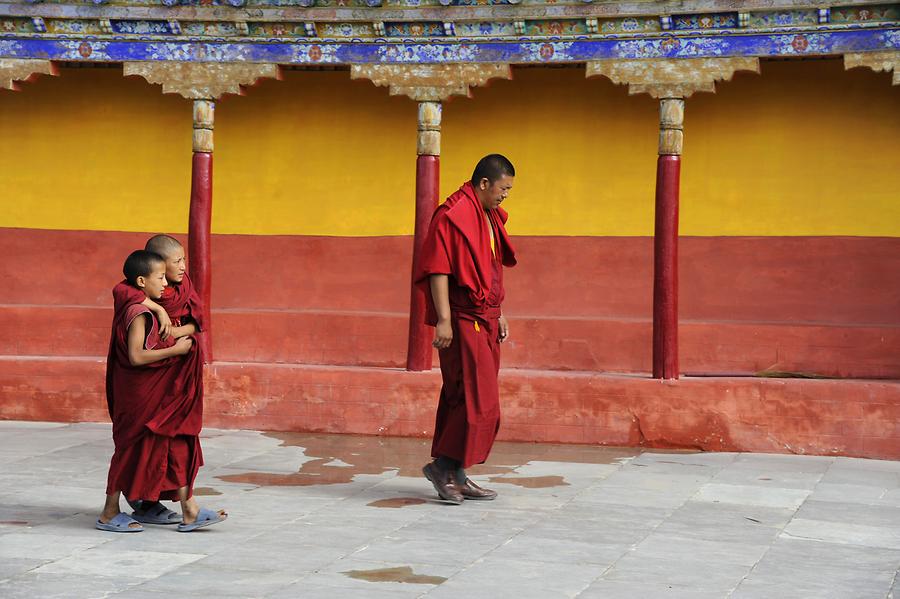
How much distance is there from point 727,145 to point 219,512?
20.4 ft

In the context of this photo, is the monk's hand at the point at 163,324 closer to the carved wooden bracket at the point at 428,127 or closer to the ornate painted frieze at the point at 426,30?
the carved wooden bracket at the point at 428,127

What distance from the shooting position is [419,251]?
10516 mm

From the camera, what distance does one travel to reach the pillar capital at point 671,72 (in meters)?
9.84

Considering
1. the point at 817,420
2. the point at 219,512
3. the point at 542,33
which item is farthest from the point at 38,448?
the point at 817,420

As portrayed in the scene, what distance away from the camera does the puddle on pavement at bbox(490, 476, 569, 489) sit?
8.09 m

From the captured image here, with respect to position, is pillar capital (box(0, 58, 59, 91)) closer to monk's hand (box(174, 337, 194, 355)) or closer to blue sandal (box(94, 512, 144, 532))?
monk's hand (box(174, 337, 194, 355))

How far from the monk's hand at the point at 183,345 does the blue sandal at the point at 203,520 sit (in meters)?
0.80

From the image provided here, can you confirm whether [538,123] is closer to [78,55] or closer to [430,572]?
[78,55]

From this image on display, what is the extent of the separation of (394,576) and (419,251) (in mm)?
5132

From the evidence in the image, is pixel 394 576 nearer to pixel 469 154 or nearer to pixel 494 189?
pixel 494 189

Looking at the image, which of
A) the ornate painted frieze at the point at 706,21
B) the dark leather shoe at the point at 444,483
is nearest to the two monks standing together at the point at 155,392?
the dark leather shoe at the point at 444,483

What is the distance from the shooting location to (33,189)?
→ 12.4 metres

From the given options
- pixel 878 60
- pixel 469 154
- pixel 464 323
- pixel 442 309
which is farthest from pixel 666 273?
pixel 442 309

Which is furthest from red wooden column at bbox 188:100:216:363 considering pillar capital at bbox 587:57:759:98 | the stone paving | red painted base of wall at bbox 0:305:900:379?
pillar capital at bbox 587:57:759:98
